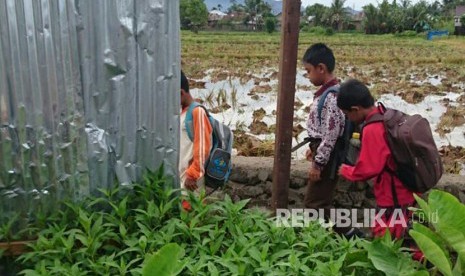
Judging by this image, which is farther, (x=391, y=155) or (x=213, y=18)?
(x=213, y=18)

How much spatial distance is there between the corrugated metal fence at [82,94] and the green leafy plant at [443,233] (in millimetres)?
1085

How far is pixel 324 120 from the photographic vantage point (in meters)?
2.96

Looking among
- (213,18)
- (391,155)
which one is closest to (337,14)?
(213,18)

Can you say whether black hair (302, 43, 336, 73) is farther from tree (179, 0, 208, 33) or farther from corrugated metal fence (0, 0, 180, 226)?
tree (179, 0, 208, 33)

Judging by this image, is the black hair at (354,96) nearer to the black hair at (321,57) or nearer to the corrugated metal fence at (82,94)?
the black hair at (321,57)

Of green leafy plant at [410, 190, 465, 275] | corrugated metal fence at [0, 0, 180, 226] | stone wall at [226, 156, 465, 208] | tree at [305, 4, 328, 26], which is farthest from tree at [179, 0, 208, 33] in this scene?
green leafy plant at [410, 190, 465, 275]

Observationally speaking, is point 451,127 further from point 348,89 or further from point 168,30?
point 168,30

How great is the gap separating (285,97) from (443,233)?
124cm

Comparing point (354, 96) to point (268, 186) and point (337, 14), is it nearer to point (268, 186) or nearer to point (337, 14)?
point (268, 186)

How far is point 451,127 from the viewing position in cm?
511

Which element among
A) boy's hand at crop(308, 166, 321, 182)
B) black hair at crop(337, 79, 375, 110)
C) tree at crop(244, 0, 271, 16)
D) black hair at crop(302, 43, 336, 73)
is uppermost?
tree at crop(244, 0, 271, 16)

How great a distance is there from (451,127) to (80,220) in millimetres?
4430

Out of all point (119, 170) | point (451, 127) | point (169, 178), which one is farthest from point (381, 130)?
point (451, 127)

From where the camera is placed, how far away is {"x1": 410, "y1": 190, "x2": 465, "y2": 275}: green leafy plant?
153 centimetres
